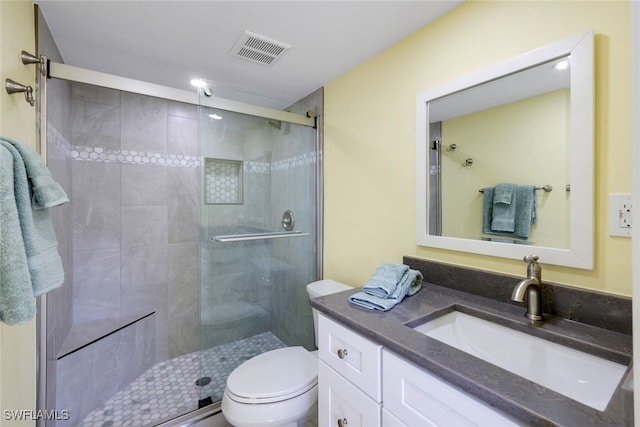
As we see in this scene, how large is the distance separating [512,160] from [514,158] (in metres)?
0.01

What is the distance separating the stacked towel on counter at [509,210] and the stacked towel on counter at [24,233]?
159 centimetres

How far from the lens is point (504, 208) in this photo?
44.1 inches

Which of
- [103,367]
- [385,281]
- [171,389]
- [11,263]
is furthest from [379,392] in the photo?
[103,367]

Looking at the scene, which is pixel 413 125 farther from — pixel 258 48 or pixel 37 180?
pixel 37 180

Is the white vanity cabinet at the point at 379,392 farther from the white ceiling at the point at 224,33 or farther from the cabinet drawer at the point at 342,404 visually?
the white ceiling at the point at 224,33

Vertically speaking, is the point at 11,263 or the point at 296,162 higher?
the point at 296,162

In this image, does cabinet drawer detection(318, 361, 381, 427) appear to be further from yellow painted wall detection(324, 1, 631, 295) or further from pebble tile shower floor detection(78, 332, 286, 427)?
pebble tile shower floor detection(78, 332, 286, 427)

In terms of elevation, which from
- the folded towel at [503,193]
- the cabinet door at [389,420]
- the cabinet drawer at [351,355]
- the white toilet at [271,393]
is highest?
the folded towel at [503,193]

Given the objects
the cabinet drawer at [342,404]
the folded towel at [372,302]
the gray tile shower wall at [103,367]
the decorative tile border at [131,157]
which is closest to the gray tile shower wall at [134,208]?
the decorative tile border at [131,157]

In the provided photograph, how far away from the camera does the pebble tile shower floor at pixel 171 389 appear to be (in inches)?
64.6

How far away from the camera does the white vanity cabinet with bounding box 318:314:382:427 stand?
2.85ft

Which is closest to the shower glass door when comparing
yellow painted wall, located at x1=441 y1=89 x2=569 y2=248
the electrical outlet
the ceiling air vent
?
the ceiling air vent

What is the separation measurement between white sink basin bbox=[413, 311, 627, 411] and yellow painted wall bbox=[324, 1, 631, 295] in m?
0.26

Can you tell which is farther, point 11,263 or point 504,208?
point 504,208
